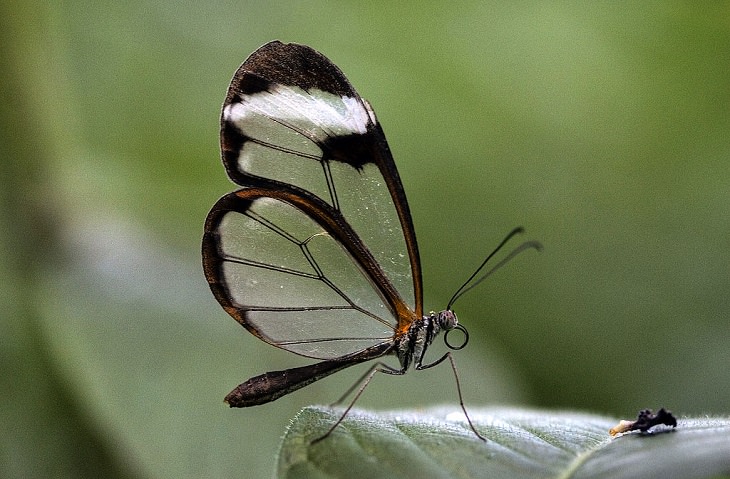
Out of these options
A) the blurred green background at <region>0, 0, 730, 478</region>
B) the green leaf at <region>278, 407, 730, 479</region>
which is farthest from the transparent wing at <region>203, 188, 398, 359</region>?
the blurred green background at <region>0, 0, 730, 478</region>

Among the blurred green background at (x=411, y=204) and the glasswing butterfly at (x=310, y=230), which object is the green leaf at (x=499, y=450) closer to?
the glasswing butterfly at (x=310, y=230)

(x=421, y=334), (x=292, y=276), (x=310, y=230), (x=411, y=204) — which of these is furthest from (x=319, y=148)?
(x=411, y=204)

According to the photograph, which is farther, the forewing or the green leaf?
the forewing

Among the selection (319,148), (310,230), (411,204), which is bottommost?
(411,204)

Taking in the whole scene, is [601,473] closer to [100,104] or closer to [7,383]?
[7,383]

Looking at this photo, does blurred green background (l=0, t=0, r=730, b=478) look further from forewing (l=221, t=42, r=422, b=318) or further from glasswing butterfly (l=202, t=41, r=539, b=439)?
forewing (l=221, t=42, r=422, b=318)

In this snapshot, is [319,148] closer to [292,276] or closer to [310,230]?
[310,230]

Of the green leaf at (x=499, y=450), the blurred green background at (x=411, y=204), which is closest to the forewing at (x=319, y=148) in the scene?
the green leaf at (x=499, y=450)
